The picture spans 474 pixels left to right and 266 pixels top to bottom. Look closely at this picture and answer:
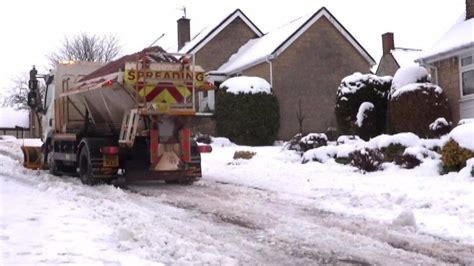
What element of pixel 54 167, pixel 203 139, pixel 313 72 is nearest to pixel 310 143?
pixel 54 167

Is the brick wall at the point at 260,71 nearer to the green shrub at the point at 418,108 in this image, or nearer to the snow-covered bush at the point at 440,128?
the green shrub at the point at 418,108

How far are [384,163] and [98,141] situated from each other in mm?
6493

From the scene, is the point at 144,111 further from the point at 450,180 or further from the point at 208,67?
the point at 208,67

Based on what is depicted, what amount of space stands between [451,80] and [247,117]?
8959 mm

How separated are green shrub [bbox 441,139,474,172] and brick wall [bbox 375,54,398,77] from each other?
28.2 metres

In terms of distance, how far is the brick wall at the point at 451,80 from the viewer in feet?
60.3

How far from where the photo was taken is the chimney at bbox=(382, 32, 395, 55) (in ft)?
137

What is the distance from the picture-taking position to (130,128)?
11.7 m

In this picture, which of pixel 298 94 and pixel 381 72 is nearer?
pixel 298 94

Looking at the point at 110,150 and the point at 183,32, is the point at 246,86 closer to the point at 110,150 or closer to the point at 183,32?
the point at 183,32

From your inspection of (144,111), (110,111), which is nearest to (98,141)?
(110,111)

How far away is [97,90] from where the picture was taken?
12336 mm

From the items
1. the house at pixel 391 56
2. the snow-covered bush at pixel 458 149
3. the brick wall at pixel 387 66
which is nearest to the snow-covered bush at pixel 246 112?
the snow-covered bush at pixel 458 149

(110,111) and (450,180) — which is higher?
(110,111)
